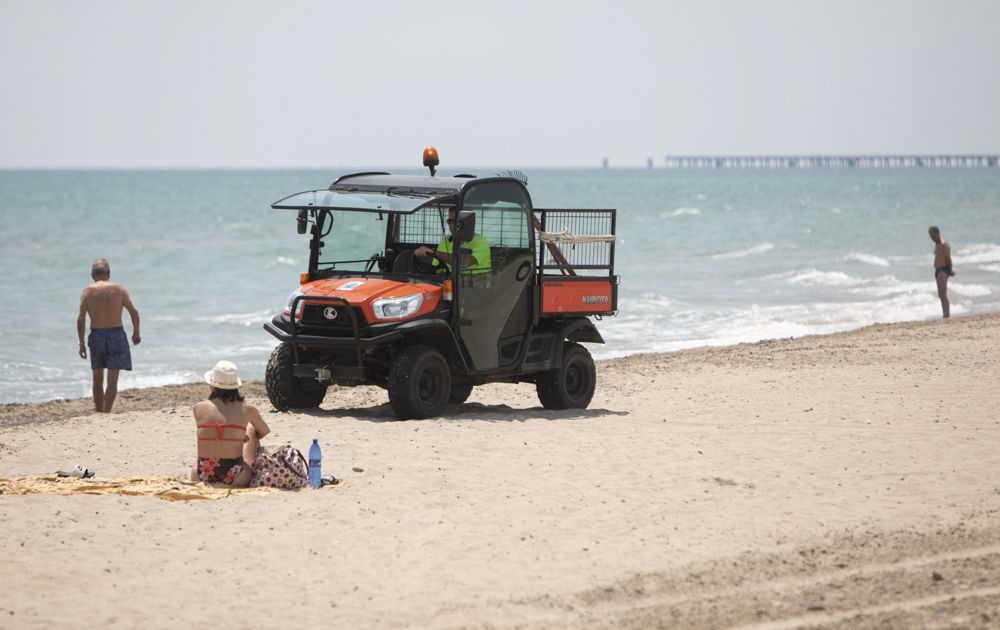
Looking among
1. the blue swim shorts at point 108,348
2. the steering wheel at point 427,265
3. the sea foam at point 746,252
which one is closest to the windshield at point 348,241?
the steering wheel at point 427,265

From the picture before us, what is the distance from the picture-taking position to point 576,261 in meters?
13.3

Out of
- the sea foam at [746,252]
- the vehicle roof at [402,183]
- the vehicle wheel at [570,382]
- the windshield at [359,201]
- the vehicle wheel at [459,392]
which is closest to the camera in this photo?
the windshield at [359,201]

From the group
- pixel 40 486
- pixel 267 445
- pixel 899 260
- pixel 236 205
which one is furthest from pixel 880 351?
pixel 236 205

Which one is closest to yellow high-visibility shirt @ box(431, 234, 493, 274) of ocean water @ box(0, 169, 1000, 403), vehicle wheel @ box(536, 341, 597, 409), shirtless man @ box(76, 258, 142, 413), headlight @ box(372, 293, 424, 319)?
headlight @ box(372, 293, 424, 319)

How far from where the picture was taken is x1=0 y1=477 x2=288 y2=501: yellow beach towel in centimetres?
916

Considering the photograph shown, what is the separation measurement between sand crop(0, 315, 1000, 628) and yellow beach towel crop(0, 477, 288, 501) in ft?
0.48

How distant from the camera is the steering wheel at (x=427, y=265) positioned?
39.9 ft

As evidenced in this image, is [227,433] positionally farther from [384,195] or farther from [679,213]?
[679,213]

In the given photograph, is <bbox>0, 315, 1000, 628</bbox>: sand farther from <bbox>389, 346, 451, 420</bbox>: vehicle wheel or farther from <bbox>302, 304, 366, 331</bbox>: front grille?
<bbox>302, 304, 366, 331</bbox>: front grille

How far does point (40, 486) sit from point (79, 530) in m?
1.14

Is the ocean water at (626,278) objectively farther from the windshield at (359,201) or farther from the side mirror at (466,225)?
the side mirror at (466,225)

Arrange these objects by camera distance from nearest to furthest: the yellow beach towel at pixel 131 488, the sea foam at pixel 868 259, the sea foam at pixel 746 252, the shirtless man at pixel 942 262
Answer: the yellow beach towel at pixel 131 488, the shirtless man at pixel 942 262, the sea foam at pixel 868 259, the sea foam at pixel 746 252

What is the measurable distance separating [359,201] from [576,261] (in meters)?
2.37

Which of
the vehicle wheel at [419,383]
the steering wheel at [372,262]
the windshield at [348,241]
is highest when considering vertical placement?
the windshield at [348,241]
